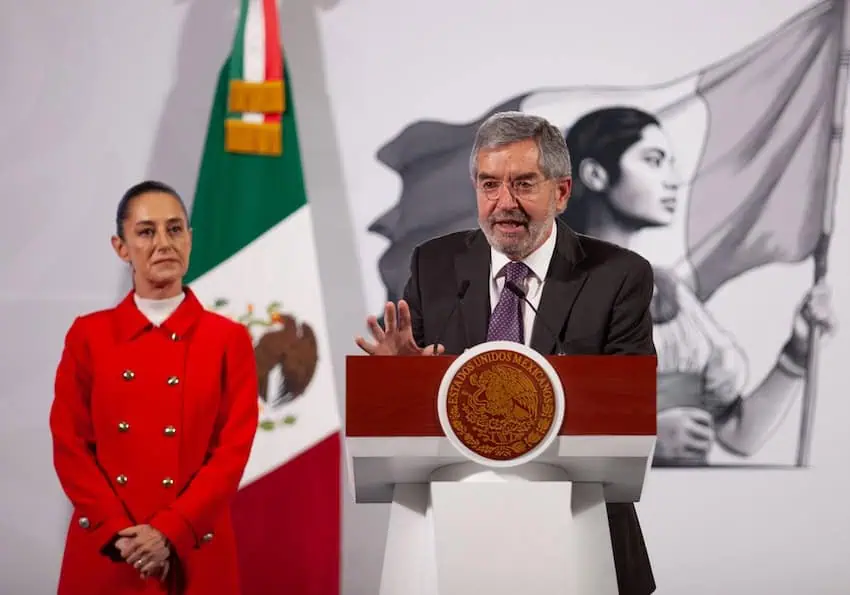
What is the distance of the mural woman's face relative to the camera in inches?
159

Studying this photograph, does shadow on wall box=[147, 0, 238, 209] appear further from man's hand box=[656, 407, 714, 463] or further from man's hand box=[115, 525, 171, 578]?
man's hand box=[656, 407, 714, 463]

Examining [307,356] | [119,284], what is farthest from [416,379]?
[119,284]

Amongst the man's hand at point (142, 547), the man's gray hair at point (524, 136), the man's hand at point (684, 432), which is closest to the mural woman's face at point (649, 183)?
the man's hand at point (684, 432)

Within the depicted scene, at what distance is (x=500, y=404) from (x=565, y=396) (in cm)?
11

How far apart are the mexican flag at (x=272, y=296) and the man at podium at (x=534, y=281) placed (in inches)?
67.0

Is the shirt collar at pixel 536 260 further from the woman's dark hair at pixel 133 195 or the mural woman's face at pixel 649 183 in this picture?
the mural woman's face at pixel 649 183

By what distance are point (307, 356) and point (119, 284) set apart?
738mm

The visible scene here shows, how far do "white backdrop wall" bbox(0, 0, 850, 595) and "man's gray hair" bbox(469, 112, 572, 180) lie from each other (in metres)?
1.89

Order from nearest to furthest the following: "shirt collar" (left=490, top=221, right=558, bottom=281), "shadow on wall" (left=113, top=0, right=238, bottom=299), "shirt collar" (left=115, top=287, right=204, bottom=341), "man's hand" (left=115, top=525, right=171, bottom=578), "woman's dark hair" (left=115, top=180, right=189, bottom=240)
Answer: "shirt collar" (left=490, top=221, right=558, bottom=281) → "man's hand" (left=115, top=525, right=171, bottom=578) → "shirt collar" (left=115, top=287, right=204, bottom=341) → "woman's dark hair" (left=115, top=180, right=189, bottom=240) → "shadow on wall" (left=113, top=0, right=238, bottom=299)

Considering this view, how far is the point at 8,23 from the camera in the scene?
13.4 feet

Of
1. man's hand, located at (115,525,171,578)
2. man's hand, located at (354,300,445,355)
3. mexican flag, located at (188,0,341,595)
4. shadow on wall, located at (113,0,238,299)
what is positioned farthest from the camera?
shadow on wall, located at (113,0,238,299)

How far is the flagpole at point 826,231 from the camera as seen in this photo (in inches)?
156

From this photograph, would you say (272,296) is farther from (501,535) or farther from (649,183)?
(501,535)

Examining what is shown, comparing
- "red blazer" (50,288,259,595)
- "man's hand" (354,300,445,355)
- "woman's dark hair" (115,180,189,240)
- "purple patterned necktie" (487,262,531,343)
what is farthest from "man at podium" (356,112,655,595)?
"woman's dark hair" (115,180,189,240)
